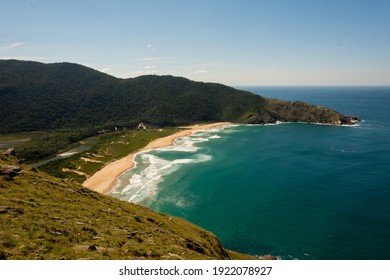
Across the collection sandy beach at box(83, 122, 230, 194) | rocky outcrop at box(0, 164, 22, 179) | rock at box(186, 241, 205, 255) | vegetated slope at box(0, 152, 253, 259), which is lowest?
sandy beach at box(83, 122, 230, 194)

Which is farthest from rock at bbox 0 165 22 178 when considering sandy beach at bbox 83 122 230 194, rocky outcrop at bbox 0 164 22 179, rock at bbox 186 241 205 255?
sandy beach at bbox 83 122 230 194

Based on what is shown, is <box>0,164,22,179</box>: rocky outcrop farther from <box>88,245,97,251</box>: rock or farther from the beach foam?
the beach foam

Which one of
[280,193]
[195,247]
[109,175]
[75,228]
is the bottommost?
[109,175]

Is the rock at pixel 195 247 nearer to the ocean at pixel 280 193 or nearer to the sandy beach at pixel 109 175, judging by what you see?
the ocean at pixel 280 193

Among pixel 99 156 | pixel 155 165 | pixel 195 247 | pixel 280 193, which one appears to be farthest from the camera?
pixel 99 156

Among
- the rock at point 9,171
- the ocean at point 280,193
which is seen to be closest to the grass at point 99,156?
the ocean at point 280,193

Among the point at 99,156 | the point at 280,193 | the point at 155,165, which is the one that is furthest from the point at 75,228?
the point at 99,156

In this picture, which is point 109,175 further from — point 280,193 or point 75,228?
point 75,228
